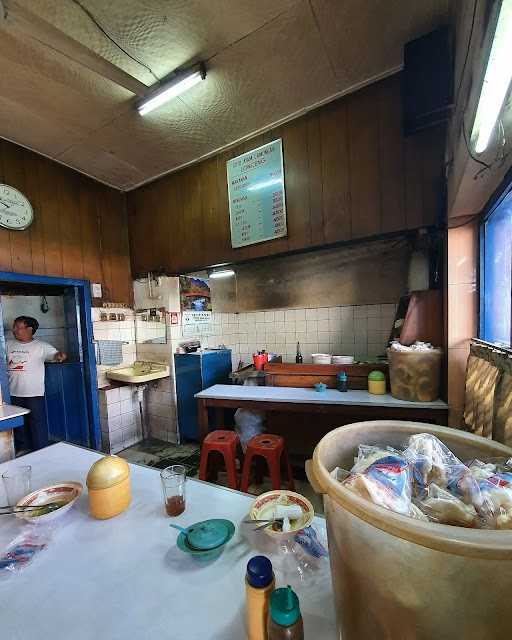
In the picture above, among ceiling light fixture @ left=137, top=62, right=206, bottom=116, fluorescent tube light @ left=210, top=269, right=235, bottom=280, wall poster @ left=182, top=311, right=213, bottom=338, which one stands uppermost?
ceiling light fixture @ left=137, top=62, right=206, bottom=116

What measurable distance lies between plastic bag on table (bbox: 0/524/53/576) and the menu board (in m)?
2.47

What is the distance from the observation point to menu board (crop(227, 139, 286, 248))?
2629mm

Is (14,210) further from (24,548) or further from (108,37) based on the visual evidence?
(24,548)

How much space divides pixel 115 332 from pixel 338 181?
3.09 meters

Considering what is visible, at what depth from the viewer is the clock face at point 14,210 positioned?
2584mm

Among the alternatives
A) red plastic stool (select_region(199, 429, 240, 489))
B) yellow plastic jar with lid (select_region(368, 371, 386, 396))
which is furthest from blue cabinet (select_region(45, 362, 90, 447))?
yellow plastic jar with lid (select_region(368, 371, 386, 396))

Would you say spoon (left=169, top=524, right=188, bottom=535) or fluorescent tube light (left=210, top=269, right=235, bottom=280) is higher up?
fluorescent tube light (left=210, top=269, right=235, bottom=280)

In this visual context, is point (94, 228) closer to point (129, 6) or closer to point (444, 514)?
point (129, 6)

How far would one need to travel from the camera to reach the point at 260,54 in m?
1.89

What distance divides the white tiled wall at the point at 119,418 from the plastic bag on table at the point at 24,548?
2.66 m

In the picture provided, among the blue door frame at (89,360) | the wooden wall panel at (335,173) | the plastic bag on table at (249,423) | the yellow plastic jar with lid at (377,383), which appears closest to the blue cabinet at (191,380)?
the plastic bag on table at (249,423)

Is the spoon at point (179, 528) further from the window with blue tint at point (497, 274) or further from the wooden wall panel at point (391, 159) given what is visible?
the wooden wall panel at point (391, 159)

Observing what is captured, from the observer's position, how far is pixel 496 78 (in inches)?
32.6

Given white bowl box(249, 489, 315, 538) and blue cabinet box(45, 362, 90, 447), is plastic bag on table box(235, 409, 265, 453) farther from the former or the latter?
white bowl box(249, 489, 315, 538)
